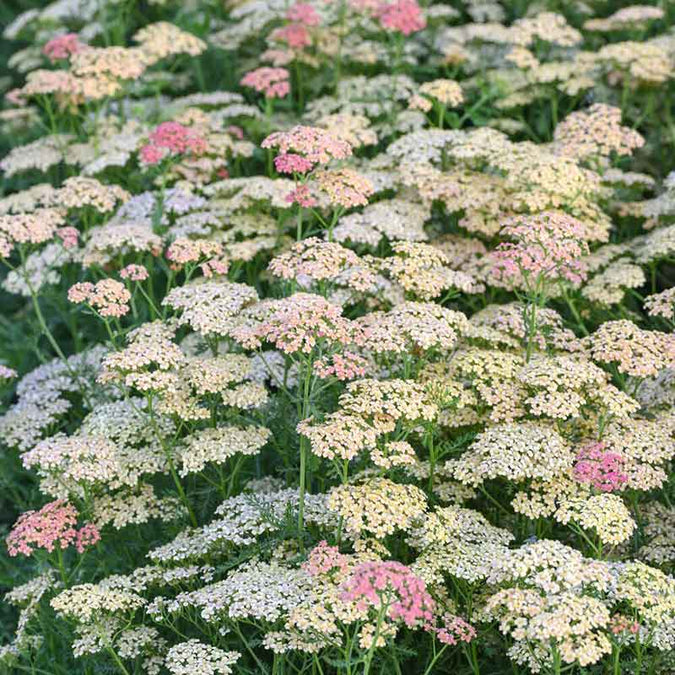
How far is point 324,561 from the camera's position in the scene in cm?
439

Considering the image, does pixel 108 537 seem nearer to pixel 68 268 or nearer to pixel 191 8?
pixel 68 268

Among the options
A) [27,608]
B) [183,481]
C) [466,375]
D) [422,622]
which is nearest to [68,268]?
[183,481]

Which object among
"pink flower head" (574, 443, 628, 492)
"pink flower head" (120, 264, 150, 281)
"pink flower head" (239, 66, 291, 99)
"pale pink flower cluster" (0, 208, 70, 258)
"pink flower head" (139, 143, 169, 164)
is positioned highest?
"pink flower head" (239, 66, 291, 99)

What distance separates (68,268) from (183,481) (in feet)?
8.84

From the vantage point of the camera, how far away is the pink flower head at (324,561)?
172 inches

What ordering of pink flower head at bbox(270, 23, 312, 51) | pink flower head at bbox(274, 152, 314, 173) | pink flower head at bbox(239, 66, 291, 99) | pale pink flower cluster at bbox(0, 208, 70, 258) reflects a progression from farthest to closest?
1. pink flower head at bbox(270, 23, 312, 51)
2. pink flower head at bbox(239, 66, 291, 99)
3. pale pink flower cluster at bbox(0, 208, 70, 258)
4. pink flower head at bbox(274, 152, 314, 173)

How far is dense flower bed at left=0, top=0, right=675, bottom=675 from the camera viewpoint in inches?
178

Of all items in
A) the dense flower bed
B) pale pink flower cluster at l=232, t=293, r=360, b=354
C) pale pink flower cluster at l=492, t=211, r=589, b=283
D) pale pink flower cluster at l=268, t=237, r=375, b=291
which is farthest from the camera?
pale pink flower cluster at l=492, t=211, r=589, b=283

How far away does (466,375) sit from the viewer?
5.43 metres

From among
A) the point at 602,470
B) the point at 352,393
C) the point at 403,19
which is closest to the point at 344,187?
the point at 352,393

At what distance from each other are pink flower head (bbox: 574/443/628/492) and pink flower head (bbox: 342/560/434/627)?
1.24 meters

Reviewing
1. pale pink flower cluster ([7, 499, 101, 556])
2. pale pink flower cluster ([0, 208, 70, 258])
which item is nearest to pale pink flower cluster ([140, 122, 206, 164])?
pale pink flower cluster ([0, 208, 70, 258])

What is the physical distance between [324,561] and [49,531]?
1.61 m

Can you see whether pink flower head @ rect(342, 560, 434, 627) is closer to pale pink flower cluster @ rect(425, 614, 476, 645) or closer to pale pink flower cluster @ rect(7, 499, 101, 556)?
pale pink flower cluster @ rect(425, 614, 476, 645)
